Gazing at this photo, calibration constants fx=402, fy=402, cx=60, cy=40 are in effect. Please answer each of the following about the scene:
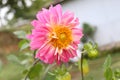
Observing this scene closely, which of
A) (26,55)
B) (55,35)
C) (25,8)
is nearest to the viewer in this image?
(55,35)

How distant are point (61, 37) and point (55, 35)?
1 cm

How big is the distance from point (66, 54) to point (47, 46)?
0.03m

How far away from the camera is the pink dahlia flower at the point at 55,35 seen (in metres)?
0.64

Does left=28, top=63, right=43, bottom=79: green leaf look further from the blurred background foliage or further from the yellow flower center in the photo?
the yellow flower center

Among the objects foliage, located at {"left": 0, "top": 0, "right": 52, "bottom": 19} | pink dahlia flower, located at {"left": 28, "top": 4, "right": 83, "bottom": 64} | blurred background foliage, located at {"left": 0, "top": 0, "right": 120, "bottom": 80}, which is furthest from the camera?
foliage, located at {"left": 0, "top": 0, "right": 52, "bottom": 19}

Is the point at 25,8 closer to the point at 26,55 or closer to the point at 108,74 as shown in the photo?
Answer: the point at 26,55

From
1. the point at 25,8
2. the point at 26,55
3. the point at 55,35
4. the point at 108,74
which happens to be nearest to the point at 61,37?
the point at 55,35

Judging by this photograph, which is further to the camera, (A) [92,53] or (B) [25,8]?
(B) [25,8]

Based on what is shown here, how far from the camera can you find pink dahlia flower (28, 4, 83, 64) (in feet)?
2.11

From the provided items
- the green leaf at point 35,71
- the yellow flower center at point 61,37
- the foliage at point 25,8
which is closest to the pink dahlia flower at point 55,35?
the yellow flower center at point 61,37

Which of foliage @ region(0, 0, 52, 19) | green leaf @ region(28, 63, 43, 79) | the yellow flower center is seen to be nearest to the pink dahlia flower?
the yellow flower center

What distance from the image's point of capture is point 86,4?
1181 centimetres

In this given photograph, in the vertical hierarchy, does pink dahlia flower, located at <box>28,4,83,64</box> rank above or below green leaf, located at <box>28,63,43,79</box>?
above

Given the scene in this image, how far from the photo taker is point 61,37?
65 centimetres
